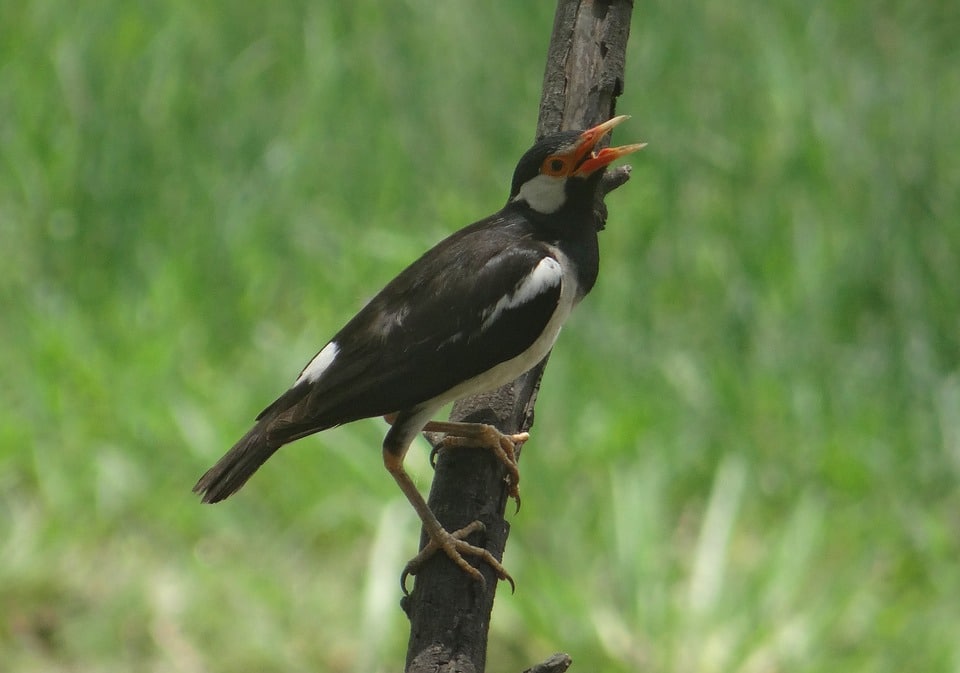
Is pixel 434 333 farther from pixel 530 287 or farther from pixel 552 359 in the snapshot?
pixel 552 359

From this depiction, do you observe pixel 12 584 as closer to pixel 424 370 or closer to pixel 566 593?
pixel 566 593

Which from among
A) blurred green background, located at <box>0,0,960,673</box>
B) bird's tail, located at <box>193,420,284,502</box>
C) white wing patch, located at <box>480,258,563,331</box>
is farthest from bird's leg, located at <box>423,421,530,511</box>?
blurred green background, located at <box>0,0,960,673</box>

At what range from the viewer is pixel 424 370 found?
2.82 metres

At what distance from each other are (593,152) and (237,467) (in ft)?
3.50

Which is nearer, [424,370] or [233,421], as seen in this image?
[424,370]

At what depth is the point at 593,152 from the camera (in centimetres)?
300

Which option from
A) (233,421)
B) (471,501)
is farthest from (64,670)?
(471,501)

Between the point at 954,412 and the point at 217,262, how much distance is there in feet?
9.96

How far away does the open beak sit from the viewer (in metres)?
2.88

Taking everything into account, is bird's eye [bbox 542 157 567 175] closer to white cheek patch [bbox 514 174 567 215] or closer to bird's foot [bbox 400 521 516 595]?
white cheek patch [bbox 514 174 567 215]

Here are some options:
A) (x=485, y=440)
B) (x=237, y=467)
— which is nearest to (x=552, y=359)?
(x=485, y=440)

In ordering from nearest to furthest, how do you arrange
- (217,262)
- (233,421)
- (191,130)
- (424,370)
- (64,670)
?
(424,370)
(64,670)
(233,421)
(217,262)
(191,130)

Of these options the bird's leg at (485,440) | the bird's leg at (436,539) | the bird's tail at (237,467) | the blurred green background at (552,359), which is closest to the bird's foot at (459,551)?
the bird's leg at (436,539)

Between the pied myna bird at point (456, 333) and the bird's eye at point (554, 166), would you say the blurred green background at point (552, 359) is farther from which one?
the bird's eye at point (554, 166)
